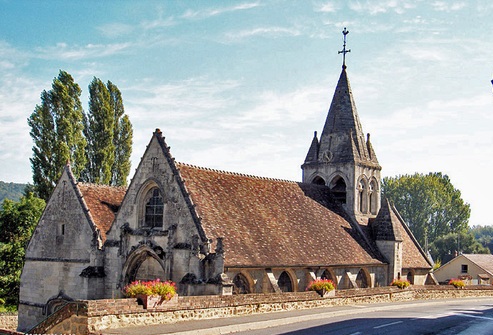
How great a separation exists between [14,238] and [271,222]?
1916cm

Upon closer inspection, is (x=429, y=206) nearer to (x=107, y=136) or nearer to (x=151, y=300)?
(x=107, y=136)

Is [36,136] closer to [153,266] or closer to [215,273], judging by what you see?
[153,266]

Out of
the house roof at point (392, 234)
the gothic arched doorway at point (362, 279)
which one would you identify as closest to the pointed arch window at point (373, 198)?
the house roof at point (392, 234)

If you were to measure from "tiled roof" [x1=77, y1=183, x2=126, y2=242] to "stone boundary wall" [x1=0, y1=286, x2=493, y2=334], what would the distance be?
10.6 m

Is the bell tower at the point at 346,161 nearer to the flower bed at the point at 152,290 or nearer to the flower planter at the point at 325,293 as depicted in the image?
the flower planter at the point at 325,293

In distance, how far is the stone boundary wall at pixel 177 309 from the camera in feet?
50.6

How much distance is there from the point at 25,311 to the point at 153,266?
8933 mm

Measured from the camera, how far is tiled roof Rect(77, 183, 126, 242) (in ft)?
97.9

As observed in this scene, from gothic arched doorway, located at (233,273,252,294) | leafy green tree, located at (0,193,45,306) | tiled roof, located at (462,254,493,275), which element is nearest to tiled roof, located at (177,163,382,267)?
gothic arched doorway, located at (233,273,252,294)

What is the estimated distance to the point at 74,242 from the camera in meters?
29.4

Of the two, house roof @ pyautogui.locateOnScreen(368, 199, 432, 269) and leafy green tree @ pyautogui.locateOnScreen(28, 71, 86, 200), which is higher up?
leafy green tree @ pyautogui.locateOnScreen(28, 71, 86, 200)

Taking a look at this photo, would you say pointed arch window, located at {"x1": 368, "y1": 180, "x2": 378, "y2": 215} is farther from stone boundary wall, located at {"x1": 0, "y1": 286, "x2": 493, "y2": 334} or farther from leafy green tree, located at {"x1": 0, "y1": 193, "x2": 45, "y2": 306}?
leafy green tree, located at {"x1": 0, "y1": 193, "x2": 45, "y2": 306}

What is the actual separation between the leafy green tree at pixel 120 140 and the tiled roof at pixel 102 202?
15.5 meters

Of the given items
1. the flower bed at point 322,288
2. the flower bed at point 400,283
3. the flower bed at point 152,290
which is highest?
the flower bed at point 152,290
